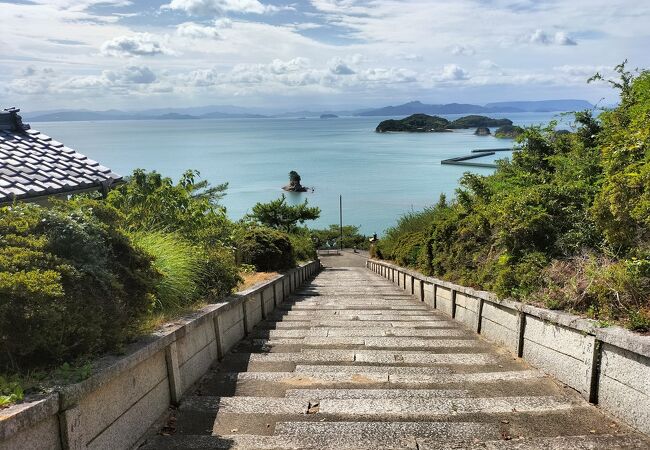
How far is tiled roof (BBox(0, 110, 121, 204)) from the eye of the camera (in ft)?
27.2

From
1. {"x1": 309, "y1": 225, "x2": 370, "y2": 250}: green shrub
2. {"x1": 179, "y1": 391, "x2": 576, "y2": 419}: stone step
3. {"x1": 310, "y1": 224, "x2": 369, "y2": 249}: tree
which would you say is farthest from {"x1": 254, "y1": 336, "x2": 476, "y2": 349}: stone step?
{"x1": 310, "y1": 224, "x2": 369, "y2": 249}: tree

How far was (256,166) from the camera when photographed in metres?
149

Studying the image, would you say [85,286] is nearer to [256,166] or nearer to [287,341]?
[287,341]

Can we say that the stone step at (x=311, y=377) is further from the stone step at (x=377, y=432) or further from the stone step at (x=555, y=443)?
the stone step at (x=555, y=443)

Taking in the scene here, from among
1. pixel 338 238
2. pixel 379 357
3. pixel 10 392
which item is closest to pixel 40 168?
pixel 379 357

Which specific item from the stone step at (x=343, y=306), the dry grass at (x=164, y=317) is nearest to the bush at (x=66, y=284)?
the dry grass at (x=164, y=317)

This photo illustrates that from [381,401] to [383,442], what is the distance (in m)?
0.69

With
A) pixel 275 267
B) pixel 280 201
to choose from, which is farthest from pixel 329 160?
pixel 275 267

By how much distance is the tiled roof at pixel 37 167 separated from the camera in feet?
27.2

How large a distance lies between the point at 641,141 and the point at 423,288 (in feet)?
20.8

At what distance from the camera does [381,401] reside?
392 cm

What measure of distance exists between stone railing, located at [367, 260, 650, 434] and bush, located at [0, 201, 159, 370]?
3544mm

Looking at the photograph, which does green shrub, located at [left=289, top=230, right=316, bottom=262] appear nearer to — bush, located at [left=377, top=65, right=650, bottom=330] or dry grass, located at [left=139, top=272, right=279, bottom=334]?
bush, located at [left=377, top=65, right=650, bottom=330]

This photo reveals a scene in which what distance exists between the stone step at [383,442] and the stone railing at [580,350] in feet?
1.07
